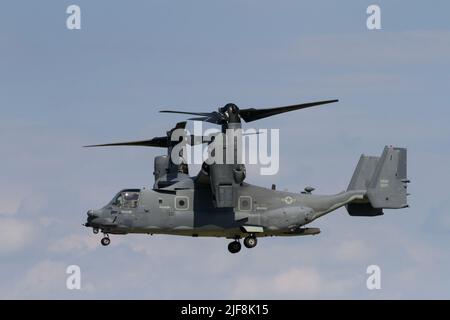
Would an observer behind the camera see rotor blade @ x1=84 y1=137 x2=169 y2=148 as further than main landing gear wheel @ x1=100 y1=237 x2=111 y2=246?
Yes

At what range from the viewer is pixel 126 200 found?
69.1 m

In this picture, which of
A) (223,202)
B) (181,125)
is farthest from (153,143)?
(223,202)

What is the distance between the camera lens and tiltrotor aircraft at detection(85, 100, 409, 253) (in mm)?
68438

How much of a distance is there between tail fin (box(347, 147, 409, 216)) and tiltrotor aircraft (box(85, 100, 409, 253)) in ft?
0.16

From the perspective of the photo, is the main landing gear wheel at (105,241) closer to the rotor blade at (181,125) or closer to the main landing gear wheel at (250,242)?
the main landing gear wheel at (250,242)

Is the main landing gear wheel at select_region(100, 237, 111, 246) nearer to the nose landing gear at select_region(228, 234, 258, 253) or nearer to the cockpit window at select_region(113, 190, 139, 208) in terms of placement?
the cockpit window at select_region(113, 190, 139, 208)

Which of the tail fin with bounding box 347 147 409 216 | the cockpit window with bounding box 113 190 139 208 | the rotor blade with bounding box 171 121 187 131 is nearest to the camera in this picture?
the cockpit window with bounding box 113 190 139 208

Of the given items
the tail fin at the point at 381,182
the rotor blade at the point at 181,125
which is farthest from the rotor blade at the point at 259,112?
the tail fin at the point at 381,182

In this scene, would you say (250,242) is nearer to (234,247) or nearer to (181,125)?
(234,247)

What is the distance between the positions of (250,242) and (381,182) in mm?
7475

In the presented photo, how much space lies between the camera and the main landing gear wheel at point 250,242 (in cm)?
7081

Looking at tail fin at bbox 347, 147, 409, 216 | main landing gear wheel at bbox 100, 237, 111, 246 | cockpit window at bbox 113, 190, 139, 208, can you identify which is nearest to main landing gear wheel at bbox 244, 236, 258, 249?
cockpit window at bbox 113, 190, 139, 208

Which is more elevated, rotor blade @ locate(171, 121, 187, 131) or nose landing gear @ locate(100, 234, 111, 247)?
rotor blade @ locate(171, 121, 187, 131)
